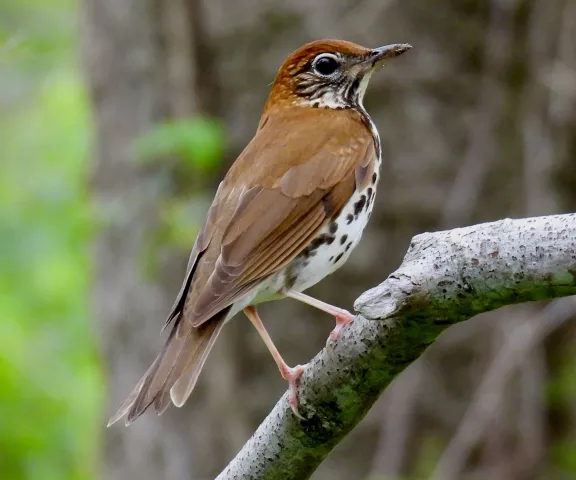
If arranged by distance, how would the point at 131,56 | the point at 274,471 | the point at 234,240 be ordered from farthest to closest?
the point at 131,56 < the point at 234,240 < the point at 274,471

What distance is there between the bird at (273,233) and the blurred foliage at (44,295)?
6.56 feet

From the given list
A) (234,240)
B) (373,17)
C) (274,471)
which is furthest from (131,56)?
(274,471)

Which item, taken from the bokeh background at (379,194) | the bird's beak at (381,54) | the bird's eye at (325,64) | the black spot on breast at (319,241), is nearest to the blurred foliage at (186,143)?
the bokeh background at (379,194)

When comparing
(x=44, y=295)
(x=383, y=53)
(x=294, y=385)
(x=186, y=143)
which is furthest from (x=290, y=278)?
(x=44, y=295)

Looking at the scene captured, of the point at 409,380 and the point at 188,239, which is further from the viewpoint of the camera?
the point at 409,380

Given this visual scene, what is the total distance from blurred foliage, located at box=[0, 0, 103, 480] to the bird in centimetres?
200

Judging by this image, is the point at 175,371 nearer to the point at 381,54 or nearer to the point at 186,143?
the point at 381,54

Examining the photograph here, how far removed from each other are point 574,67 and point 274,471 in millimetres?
3632

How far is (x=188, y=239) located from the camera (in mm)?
5043

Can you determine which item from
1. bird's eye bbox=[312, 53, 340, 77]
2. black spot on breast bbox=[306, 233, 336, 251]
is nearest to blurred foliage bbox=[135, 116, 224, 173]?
bird's eye bbox=[312, 53, 340, 77]

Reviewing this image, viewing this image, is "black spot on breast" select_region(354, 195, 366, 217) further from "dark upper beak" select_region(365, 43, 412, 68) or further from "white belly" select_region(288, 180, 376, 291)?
"dark upper beak" select_region(365, 43, 412, 68)

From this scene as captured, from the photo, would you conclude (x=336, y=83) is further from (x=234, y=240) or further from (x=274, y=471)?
(x=274, y=471)

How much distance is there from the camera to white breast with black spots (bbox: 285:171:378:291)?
10.8 feet

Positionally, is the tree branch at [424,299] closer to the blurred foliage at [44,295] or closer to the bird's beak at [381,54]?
the bird's beak at [381,54]
